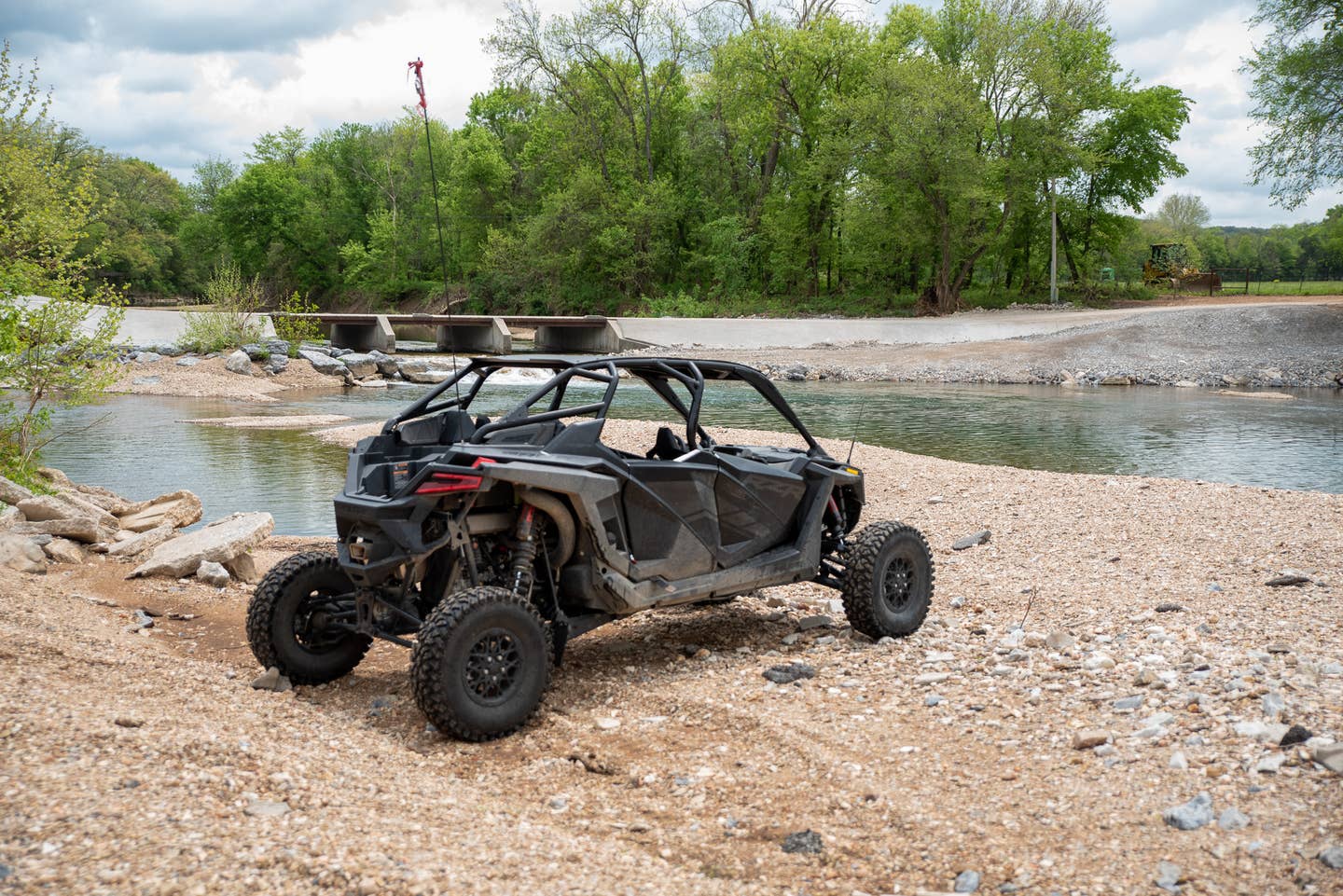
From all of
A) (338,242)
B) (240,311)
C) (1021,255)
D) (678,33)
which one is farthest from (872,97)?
(338,242)

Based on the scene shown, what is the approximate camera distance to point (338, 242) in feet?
275

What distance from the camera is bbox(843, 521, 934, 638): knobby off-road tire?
6590 mm

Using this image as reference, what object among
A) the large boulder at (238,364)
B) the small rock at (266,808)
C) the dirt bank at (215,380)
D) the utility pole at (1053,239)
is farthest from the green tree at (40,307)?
the utility pole at (1053,239)

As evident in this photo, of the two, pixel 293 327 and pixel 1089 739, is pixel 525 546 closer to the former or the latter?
pixel 1089 739

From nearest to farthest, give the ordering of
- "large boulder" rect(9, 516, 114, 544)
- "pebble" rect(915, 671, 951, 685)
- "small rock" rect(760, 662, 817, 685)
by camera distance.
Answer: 1. "pebble" rect(915, 671, 951, 685)
2. "small rock" rect(760, 662, 817, 685)
3. "large boulder" rect(9, 516, 114, 544)

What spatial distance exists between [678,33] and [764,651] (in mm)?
58835

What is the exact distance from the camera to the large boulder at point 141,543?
925 centimetres

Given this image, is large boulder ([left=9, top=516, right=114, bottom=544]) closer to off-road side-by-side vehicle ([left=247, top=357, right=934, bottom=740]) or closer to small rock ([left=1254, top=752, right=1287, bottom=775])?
off-road side-by-side vehicle ([left=247, top=357, right=934, bottom=740])

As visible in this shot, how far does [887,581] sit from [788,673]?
1159mm

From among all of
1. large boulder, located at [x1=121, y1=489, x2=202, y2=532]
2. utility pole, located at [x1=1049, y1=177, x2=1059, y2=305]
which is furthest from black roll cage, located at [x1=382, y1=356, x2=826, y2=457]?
utility pole, located at [x1=1049, y1=177, x2=1059, y2=305]

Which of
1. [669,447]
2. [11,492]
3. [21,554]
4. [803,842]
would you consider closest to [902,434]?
[669,447]

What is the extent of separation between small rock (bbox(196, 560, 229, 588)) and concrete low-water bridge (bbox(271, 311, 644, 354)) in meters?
34.1

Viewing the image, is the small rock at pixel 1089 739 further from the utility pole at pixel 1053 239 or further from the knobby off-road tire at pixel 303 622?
the utility pole at pixel 1053 239

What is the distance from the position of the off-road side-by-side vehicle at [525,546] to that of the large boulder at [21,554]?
12.6 ft
